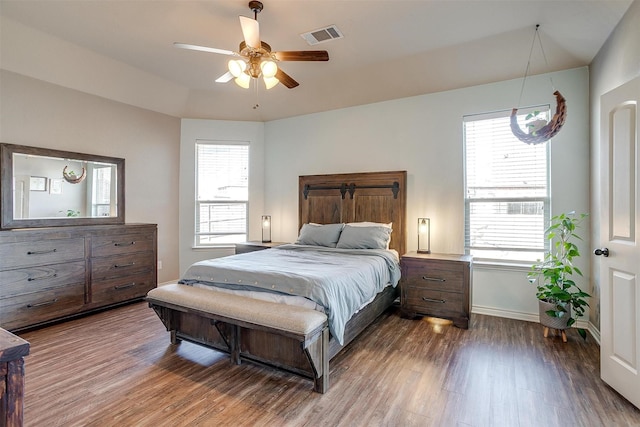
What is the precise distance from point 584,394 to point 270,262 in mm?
2711

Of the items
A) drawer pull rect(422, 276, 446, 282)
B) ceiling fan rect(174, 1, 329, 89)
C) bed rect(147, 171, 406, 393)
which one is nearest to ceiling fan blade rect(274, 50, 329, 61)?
ceiling fan rect(174, 1, 329, 89)

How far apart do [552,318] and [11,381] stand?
3.90 meters

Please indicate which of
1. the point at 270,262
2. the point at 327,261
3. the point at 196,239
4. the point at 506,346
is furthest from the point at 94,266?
the point at 506,346

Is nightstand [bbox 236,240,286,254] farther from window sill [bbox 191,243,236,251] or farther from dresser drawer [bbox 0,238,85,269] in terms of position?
dresser drawer [bbox 0,238,85,269]

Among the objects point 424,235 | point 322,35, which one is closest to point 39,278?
point 322,35

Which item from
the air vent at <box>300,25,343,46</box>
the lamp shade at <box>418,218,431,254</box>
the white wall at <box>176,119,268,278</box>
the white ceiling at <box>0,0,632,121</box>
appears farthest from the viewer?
the white wall at <box>176,119,268,278</box>

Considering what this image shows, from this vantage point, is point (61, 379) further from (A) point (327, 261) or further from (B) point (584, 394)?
(B) point (584, 394)

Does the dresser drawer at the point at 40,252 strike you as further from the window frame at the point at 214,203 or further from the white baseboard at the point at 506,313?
the white baseboard at the point at 506,313

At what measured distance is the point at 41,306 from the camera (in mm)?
3379

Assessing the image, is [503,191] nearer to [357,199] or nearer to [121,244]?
[357,199]

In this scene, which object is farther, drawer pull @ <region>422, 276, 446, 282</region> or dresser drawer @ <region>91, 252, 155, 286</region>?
dresser drawer @ <region>91, 252, 155, 286</region>

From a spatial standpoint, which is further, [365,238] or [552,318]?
[365,238]

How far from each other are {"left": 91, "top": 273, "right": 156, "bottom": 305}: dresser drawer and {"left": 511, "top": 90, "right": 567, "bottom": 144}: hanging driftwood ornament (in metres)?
4.89

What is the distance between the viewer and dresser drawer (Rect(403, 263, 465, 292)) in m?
3.46
